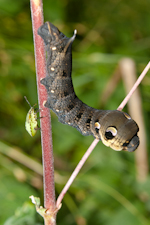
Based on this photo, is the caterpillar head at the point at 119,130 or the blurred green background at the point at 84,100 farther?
the blurred green background at the point at 84,100

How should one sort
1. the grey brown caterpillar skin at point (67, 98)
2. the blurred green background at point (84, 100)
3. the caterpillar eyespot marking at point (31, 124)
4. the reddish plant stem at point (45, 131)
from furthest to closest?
1. the blurred green background at point (84, 100)
2. the grey brown caterpillar skin at point (67, 98)
3. the caterpillar eyespot marking at point (31, 124)
4. the reddish plant stem at point (45, 131)

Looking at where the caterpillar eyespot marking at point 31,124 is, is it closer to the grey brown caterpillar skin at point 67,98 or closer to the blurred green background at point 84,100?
the grey brown caterpillar skin at point 67,98

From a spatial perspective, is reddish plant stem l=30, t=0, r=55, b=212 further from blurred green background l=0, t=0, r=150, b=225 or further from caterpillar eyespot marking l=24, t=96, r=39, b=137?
blurred green background l=0, t=0, r=150, b=225

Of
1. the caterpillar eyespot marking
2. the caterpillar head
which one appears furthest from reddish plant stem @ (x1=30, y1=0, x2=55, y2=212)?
the caterpillar head

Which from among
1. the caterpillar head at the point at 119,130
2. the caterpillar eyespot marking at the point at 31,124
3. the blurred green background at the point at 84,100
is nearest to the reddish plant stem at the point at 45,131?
the caterpillar eyespot marking at the point at 31,124

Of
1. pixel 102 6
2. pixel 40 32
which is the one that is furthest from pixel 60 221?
pixel 102 6

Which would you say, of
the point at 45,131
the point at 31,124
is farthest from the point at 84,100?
the point at 45,131
